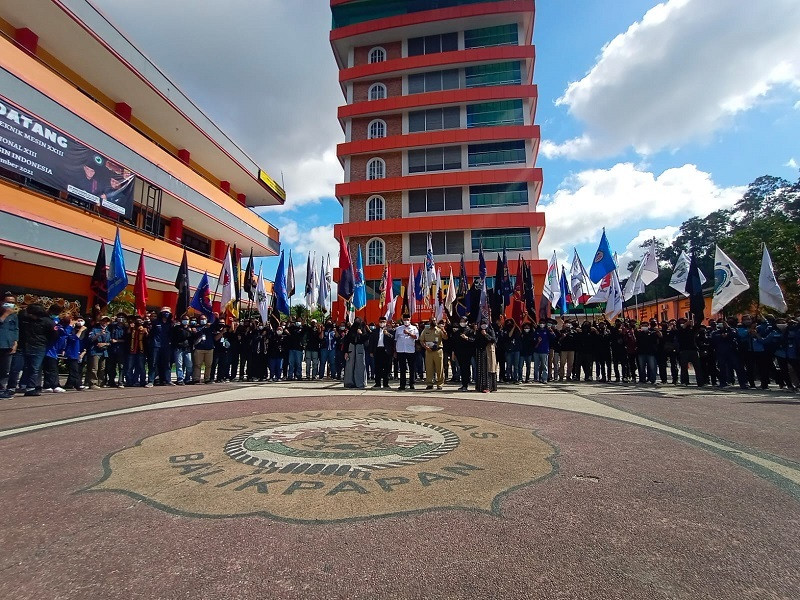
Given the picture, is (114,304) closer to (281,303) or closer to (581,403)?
(281,303)

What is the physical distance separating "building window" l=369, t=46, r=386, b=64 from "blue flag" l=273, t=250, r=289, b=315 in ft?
87.6

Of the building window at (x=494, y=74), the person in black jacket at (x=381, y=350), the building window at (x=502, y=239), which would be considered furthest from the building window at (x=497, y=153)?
the person in black jacket at (x=381, y=350)

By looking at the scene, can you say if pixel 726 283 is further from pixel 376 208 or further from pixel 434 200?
pixel 376 208

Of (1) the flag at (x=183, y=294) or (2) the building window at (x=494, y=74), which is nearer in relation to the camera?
(1) the flag at (x=183, y=294)

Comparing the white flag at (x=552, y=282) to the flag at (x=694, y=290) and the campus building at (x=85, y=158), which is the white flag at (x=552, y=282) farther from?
the campus building at (x=85, y=158)

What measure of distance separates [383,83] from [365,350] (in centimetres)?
2962

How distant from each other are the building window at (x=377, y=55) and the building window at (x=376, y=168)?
9232 millimetres

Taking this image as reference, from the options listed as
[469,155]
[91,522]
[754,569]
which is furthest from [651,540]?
[469,155]

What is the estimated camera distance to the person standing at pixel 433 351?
11.0 meters

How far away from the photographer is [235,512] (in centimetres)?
307

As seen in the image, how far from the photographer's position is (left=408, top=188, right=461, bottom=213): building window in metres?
31.5

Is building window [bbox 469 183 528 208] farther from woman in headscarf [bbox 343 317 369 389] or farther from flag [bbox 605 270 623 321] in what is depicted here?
Answer: woman in headscarf [bbox 343 317 369 389]

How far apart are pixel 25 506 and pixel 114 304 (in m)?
14.2

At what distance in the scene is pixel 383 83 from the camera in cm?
3497
